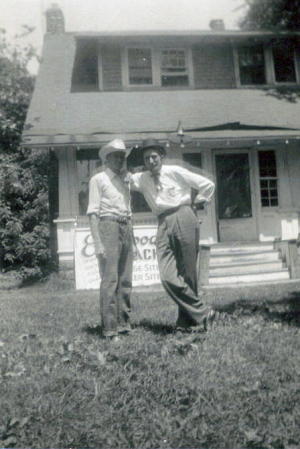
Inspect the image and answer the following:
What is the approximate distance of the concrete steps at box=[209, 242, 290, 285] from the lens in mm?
10188

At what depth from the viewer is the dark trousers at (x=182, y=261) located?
15.9 ft

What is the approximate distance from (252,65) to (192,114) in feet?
10.9

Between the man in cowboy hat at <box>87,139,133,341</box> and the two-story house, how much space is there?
6.40 meters

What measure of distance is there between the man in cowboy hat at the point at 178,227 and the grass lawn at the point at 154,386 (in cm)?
29

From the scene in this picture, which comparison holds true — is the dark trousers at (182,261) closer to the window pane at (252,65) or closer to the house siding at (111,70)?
the house siding at (111,70)

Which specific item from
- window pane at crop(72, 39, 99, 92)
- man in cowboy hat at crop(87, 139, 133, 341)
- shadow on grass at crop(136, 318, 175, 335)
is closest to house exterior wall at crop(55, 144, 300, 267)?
window pane at crop(72, 39, 99, 92)

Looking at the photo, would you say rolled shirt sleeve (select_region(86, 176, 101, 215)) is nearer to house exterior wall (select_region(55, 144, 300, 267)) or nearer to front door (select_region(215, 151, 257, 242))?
house exterior wall (select_region(55, 144, 300, 267))

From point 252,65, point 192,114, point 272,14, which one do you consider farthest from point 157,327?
point 272,14

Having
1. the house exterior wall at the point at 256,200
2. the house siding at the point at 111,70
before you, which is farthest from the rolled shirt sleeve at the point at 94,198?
the house siding at the point at 111,70

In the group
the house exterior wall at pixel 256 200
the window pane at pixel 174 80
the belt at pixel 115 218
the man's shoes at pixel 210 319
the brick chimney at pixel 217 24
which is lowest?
the man's shoes at pixel 210 319

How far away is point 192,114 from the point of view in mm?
12812

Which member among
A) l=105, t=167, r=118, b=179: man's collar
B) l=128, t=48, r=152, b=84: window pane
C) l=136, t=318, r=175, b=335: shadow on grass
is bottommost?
l=136, t=318, r=175, b=335: shadow on grass

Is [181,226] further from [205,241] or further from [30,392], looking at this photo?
[205,241]

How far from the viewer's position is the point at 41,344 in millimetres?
4680
